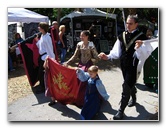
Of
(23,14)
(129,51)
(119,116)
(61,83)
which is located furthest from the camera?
(23,14)

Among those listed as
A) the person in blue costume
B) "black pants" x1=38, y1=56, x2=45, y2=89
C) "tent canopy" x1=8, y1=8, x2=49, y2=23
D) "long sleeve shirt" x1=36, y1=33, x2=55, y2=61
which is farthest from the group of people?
"tent canopy" x1=8, y1=8, x2=49, y2=23

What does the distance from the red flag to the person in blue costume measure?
241 millimetres

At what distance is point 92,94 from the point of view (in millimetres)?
3398

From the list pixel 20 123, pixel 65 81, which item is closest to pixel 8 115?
pixel 20 123

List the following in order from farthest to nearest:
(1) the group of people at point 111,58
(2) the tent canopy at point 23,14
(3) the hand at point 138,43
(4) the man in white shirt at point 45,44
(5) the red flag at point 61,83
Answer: (4) the man in white shirt at point 45,44, (2) the tent canopy at point 23,14, (5) the red flag at point 61,83, (1) the group of people at point 111,58, (3) the hand at point 138,43

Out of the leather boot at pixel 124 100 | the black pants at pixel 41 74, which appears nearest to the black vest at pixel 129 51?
the leather boot at pixel 124 100

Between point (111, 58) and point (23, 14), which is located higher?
point (23, 14)

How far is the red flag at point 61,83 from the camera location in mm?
3590

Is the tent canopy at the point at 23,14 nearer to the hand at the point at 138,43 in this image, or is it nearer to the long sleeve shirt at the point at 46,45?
the long sleeve shirt at the point at 46,45

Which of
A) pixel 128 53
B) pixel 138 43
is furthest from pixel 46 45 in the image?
pixel 138 43

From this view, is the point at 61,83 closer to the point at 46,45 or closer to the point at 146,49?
the point at 46,45

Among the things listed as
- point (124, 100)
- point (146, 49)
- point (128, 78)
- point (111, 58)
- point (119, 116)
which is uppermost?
point (146, 49)

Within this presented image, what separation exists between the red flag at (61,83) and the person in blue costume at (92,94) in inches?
9.5

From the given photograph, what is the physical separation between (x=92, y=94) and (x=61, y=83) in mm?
502
